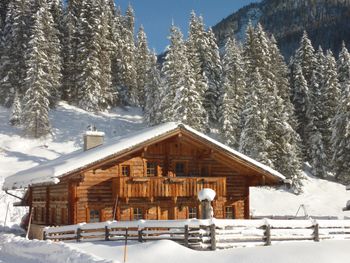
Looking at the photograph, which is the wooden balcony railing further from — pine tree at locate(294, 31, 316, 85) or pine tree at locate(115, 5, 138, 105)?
pine tree at locate(115, 5, 138, 105)

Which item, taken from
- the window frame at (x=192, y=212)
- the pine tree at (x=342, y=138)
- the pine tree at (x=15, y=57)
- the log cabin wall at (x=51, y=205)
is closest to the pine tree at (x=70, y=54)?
the pine tree at (x=15, y=57)

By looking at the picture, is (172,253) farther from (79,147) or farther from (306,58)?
(306,58)

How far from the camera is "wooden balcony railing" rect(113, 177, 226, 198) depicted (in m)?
26.6

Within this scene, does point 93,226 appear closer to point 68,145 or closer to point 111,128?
point 68,145

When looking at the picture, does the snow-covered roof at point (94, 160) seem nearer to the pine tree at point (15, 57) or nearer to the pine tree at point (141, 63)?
the pine tree at point (15, 57)

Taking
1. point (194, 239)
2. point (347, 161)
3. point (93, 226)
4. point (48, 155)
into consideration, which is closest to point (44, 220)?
point (93, 226)

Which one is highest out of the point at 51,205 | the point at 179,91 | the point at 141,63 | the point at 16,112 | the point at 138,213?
the point at 141,63

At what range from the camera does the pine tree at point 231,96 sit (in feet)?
181

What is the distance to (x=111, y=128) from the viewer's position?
66000mm

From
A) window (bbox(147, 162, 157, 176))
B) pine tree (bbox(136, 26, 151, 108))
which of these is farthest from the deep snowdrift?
window (bbox(147, 162, 157, 176))

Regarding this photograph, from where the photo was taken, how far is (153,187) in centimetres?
2702

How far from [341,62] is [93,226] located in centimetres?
5527

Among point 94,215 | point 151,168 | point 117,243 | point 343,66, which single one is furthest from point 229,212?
point 343,66

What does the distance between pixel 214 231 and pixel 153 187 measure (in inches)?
348
